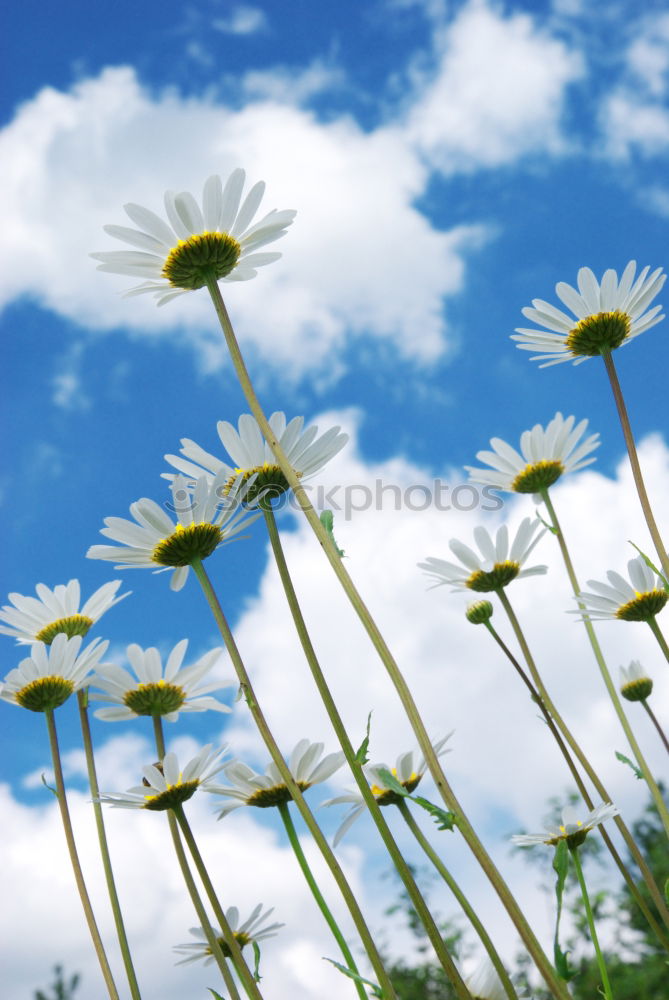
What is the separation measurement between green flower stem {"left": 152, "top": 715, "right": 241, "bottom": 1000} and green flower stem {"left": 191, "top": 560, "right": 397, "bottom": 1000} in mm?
375

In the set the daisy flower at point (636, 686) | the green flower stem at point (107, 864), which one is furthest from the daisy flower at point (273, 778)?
the daisy flower at point (636, 686)

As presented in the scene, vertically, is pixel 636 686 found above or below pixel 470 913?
above

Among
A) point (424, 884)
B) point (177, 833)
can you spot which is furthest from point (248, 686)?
point (424, 884)

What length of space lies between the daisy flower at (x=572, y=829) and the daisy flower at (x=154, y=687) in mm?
793

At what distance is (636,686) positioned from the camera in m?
2.83

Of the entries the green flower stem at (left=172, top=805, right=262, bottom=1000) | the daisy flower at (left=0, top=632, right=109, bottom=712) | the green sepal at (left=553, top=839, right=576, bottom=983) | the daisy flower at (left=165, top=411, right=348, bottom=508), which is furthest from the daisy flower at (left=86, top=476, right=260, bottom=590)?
the green sepal at (left=553, top=839, right=576, bottom=983)

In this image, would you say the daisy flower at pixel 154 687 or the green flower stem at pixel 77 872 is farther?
the daisy flower at pixel 154 687

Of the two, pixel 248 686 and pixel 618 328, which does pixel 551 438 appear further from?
pixel 248 686

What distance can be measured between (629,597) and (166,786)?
128 cm

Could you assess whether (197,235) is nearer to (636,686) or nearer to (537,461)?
(537,461)

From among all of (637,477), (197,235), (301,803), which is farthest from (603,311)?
(301,803)

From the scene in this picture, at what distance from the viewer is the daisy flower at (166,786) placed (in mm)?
1841

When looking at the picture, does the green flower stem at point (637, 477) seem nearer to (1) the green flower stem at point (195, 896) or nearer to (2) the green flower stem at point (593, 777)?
(2) the green flower stem at point (593, 777)

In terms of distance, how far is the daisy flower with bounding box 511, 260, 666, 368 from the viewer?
2.36 metres
